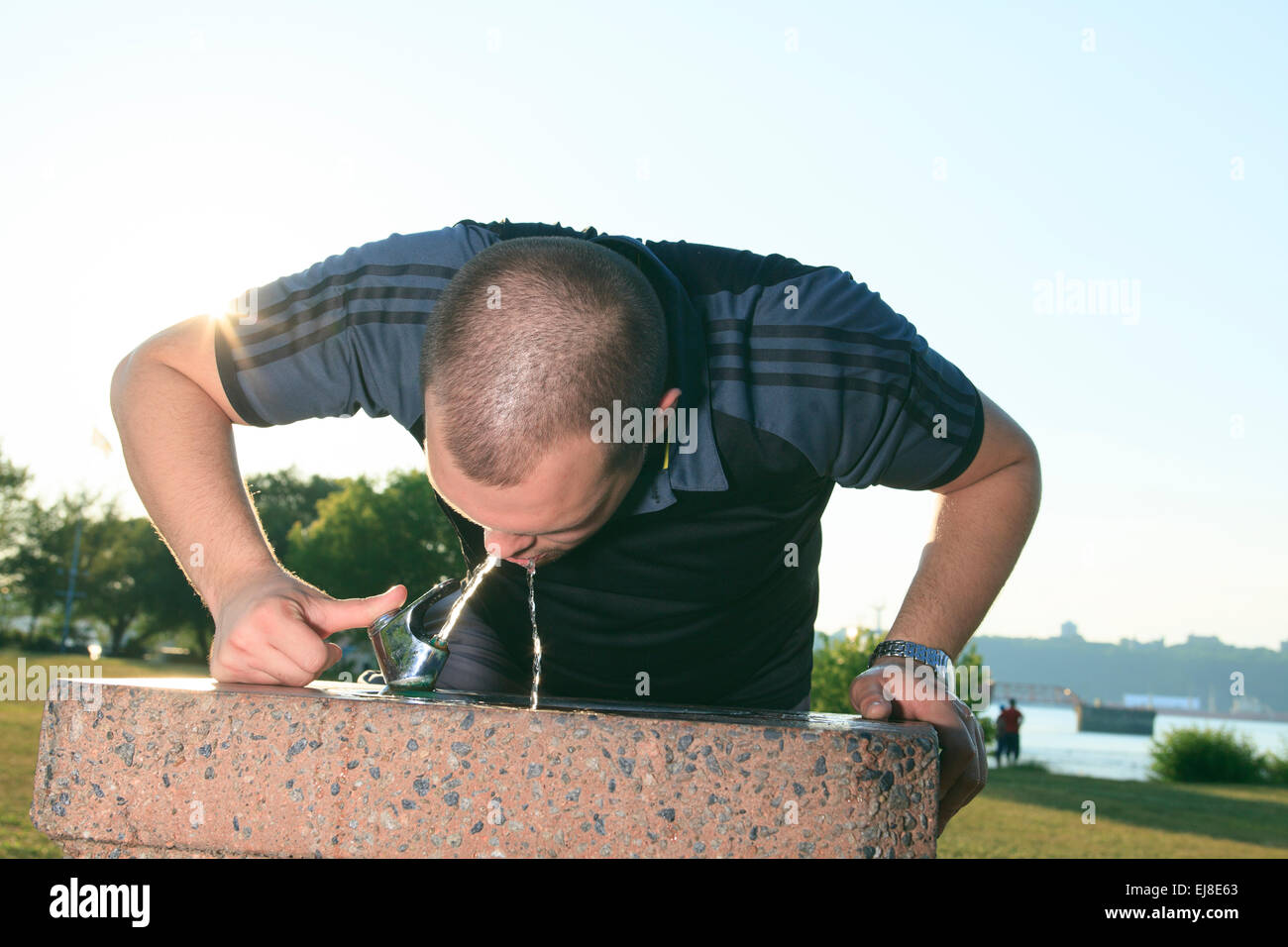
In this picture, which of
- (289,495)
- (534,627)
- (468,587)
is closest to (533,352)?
(468,587)

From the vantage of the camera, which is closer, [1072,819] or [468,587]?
[468,587]

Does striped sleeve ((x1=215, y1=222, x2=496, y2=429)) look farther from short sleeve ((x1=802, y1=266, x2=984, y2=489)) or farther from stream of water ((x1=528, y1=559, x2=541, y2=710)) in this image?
short sleeve ((x1=802, y1=266, x2=984, y2=489))

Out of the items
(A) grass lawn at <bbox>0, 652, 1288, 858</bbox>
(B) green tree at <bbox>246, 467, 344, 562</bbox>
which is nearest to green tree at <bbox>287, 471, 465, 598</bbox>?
(A) grass lawn at <bbox>0, 652, 1288, 858</bbox>

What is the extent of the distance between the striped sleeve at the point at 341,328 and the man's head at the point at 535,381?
26 cm

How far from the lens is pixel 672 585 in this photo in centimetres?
304

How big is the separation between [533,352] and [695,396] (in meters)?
0.57

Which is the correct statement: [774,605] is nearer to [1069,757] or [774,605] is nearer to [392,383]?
[392,383]

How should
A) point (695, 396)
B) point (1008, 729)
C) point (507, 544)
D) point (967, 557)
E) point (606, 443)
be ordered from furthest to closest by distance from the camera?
point (1008, 729), point (967, 557), point (695, 396), point (507, 544), point (606, 443)

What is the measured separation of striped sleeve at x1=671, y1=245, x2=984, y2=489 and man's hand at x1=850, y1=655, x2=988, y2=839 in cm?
Result: 63

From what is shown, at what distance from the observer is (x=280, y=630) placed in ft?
7.43

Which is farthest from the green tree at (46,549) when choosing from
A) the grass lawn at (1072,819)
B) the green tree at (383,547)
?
the grass lawn at (1072,819)

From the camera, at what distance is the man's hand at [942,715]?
2330mm

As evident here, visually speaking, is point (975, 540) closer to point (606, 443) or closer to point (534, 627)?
point (606, 443)

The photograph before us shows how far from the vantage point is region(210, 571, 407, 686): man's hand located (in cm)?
227
